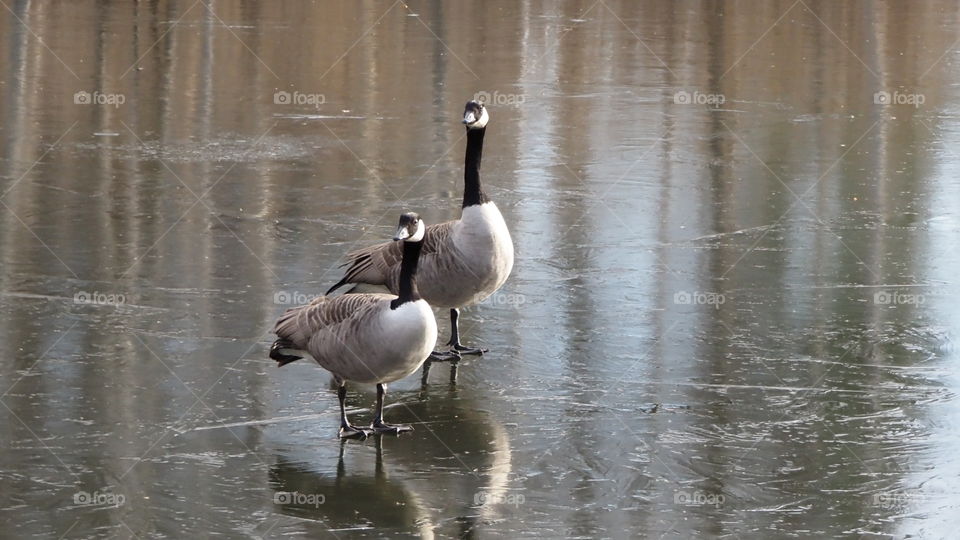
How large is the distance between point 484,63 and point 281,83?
3336 mm

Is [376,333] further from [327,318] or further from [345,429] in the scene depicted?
[345,429]

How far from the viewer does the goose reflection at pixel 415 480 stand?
20.3 ft

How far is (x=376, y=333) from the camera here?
22.9 ft
